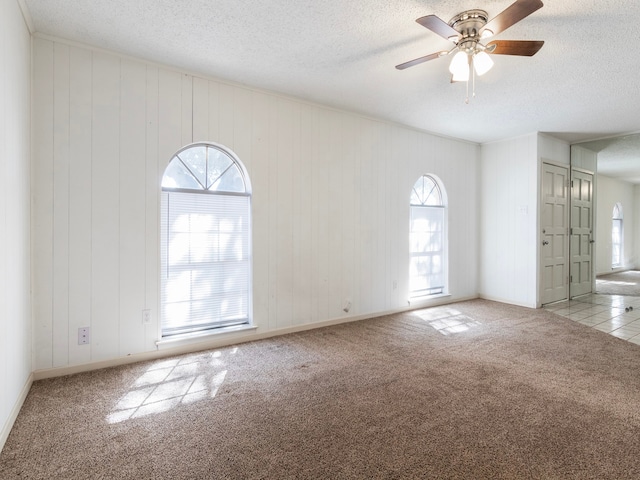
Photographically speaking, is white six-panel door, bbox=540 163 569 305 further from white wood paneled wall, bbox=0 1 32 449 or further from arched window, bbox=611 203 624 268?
white wood paneled wall, bbox=0 1 32 449

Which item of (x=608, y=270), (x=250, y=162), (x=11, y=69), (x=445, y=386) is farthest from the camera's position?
(x=608, y=270)

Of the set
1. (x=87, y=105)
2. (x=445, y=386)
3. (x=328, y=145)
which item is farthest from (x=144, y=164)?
(x=445, y=386)

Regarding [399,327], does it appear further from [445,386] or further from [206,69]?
[206,69]

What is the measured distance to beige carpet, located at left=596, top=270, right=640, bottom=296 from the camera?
6199mm

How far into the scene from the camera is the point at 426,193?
5.17m

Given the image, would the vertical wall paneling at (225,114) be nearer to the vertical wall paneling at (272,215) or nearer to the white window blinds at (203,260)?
the vertical wall paneling at (272,215)

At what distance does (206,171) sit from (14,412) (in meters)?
2.23

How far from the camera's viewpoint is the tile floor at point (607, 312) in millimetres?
3859

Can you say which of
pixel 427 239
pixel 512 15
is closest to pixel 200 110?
pixel 512 15

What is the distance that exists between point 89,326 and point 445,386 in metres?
2.74

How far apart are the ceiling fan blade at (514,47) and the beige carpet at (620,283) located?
5.65m

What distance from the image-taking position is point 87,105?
8.95ft

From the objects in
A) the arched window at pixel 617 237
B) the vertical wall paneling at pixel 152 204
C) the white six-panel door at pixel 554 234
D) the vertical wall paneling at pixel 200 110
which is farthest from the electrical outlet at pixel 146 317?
the arched window at pixel 617 237

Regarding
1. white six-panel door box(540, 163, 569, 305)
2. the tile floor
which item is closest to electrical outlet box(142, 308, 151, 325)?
the tile floor
